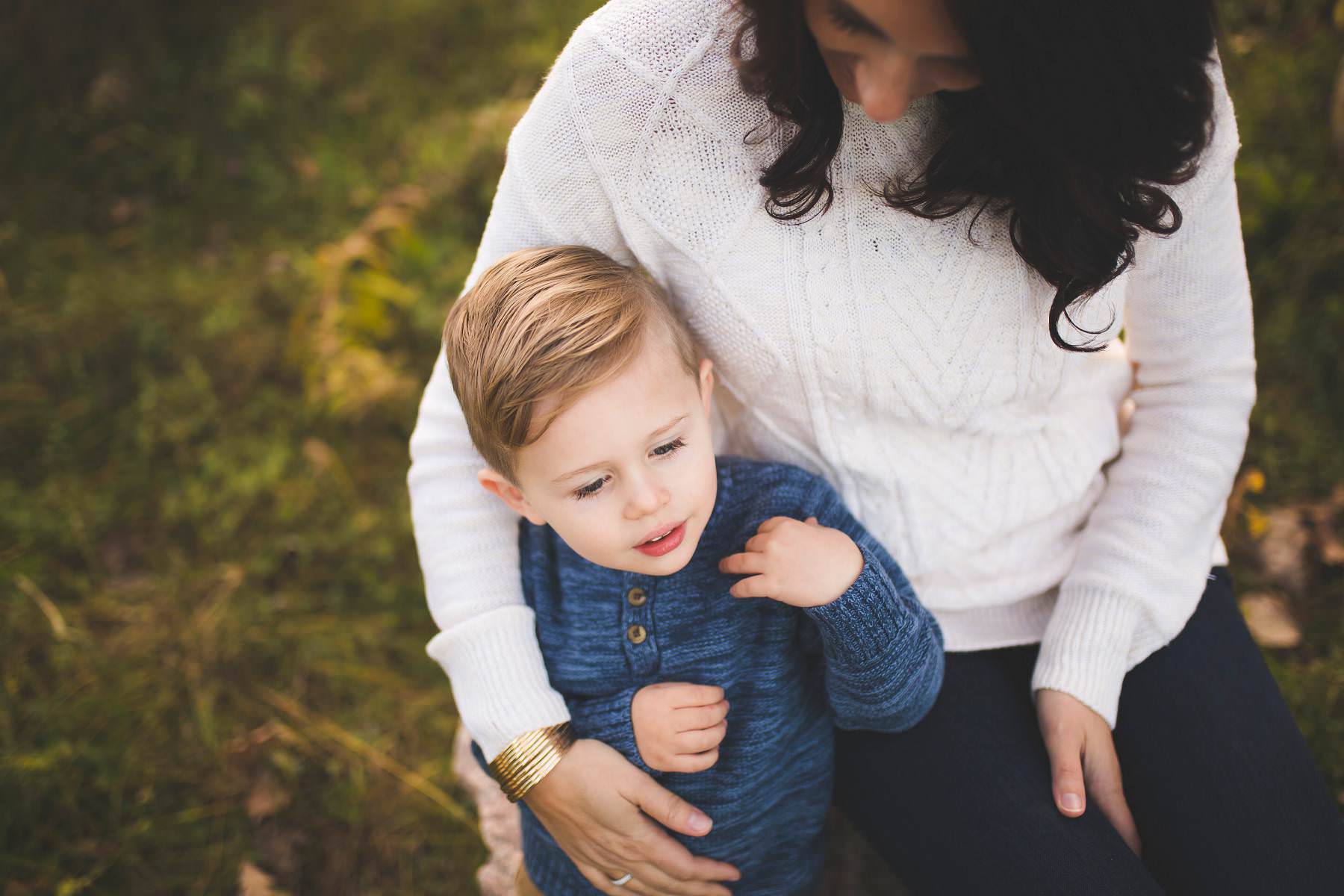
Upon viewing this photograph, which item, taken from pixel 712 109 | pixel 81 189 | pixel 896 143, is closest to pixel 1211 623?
pixel 896 143

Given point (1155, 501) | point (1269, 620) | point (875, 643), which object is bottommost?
point (1269, 620)

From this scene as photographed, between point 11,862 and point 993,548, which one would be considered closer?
point 993,548

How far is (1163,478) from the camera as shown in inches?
61.5

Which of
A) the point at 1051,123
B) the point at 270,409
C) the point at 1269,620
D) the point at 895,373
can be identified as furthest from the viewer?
the point at 270,409

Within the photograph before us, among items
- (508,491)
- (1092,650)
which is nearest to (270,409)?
(508,491)

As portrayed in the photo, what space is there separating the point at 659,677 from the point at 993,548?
Result: 24.0 inches

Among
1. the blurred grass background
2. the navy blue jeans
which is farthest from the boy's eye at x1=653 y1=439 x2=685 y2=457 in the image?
the blurred grass background

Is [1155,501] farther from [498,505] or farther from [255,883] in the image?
[255,883]

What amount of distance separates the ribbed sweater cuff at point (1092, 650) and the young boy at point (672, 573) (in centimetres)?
20

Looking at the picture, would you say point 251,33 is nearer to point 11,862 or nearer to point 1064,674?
point 11,862

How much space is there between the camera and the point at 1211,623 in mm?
1592

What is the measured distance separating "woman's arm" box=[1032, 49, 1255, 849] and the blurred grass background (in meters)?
0.86

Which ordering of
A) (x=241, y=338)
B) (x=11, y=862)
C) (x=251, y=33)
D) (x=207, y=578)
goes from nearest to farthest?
(x=11, y=862), (x=207, y=578), (x=241, y=338), (x=251, y=33)

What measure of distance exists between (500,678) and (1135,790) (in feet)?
3.37
